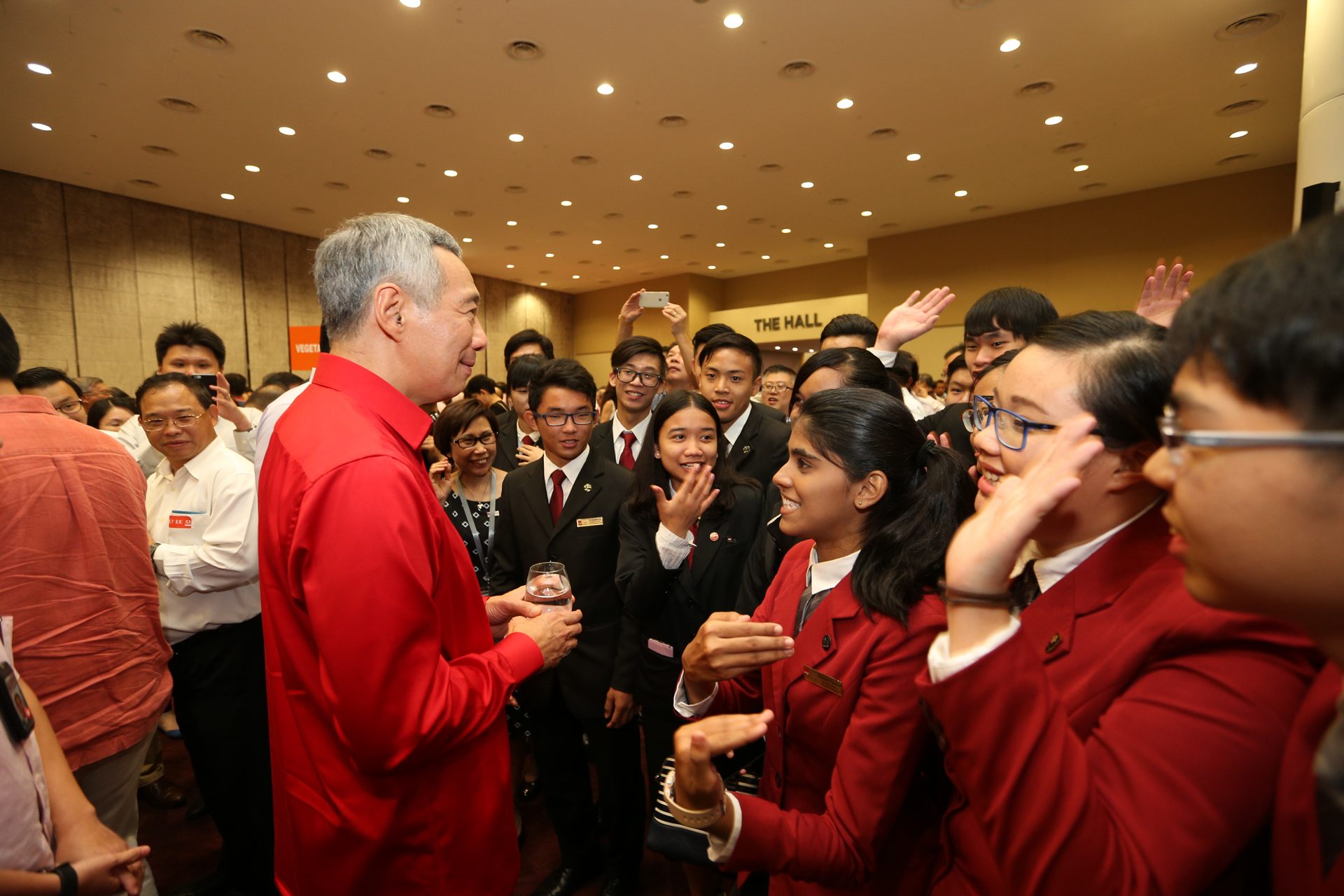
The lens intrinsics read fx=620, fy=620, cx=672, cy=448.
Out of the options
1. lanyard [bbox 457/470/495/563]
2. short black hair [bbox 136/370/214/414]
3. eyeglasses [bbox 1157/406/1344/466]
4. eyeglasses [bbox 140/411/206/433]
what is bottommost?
lanyard [bbox 457/470/495/563]

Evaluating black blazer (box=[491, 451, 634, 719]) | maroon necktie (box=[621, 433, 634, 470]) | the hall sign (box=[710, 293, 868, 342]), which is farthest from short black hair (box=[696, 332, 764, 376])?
the hall sign (box=[710, 293, 868, 342])

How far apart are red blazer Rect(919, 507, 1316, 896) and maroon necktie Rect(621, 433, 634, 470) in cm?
293

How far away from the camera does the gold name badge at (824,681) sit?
1293 mm

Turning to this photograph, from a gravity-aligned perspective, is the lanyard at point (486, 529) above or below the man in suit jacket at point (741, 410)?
below

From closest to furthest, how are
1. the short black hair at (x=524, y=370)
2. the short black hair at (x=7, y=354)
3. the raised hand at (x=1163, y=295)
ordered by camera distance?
the short black hair at (x=7, y=354), the raised hand at (x=1163, y=295), the short black hair at (x=524, y=370)

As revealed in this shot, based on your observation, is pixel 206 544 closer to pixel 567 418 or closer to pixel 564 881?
pixel 567 418

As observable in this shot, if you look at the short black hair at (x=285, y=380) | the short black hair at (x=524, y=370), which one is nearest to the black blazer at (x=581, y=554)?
the short black hair at (x=524, y=370)

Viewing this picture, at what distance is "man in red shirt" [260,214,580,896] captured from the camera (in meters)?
1.11

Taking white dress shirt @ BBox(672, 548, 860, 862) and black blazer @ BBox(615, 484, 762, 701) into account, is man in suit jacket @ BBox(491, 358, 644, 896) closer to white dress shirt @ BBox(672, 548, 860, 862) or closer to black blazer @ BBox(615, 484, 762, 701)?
black blazer @ BBox(615, 484, 762, 701)

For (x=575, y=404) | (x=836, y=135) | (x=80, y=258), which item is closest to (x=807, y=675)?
(x=575, y=404)

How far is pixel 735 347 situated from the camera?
351 centimetres

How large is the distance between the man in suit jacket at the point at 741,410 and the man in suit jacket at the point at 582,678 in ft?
2.65

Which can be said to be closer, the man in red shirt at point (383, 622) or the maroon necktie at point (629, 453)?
the man in red shirt at point (383, 622)

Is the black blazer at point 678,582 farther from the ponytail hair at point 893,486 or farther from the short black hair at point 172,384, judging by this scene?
the short black hair at point 172,384
